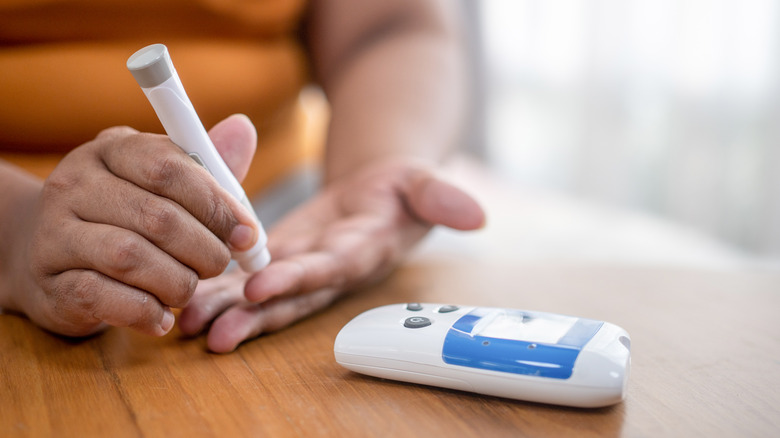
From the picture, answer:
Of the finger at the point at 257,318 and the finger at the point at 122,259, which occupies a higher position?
the finger at the point at 122,259

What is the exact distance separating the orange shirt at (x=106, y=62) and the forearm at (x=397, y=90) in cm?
13

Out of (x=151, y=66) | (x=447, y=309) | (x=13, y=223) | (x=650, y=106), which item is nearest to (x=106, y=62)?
(x=13, y=223)

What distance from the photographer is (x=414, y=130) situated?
0.81m

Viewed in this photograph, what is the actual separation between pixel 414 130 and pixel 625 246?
3.14 ft

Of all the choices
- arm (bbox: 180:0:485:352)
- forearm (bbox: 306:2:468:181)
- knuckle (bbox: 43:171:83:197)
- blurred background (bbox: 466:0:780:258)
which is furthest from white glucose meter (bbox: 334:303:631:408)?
blurred background (bbox: 466:0:780:258)

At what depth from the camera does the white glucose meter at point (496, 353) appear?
0.35 metres

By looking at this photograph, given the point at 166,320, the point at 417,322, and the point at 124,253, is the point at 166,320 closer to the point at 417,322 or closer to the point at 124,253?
the point at 124,253

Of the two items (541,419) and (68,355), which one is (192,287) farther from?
(541,419)

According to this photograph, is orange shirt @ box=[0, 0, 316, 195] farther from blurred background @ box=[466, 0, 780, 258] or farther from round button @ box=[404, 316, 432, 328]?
blurred background @ box=[466, 0, 780, 258]

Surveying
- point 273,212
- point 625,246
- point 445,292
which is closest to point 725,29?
point 625,246

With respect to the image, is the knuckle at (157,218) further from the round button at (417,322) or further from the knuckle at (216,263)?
A: the round button at (417,322)

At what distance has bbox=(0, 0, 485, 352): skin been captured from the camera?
419 mm

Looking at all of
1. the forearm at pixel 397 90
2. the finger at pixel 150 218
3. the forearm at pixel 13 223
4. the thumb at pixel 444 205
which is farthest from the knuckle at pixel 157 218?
the forearm at pixel 397 90

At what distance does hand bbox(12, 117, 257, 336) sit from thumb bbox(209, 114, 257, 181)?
46 millimetres
